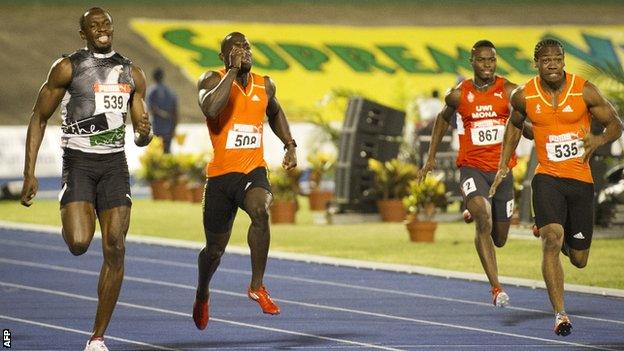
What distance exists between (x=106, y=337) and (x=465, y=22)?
39.6 meters

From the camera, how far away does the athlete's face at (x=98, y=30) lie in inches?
398

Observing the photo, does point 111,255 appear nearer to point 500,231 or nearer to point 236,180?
point 236,180

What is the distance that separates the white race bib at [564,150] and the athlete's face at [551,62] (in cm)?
45

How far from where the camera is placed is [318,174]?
26.3 metres

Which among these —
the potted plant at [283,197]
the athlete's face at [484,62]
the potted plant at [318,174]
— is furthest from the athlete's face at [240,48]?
the potted plant at [318,174]

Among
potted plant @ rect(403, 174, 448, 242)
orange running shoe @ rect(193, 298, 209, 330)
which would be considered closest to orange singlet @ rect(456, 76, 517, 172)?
orange running shoe @ rect(193, 298, 209, 330)

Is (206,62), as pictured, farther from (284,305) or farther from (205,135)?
(284,305)

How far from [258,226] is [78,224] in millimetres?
1683

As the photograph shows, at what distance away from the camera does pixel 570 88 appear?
36.3 ft

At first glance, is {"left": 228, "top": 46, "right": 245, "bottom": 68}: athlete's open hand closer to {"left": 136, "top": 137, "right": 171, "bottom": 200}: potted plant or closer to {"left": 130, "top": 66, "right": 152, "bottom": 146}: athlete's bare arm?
{"left": 130, "top": 66, "right": 152, "bottom": 146}: athlete's bare arm

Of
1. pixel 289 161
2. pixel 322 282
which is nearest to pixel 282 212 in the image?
pixel 322 282

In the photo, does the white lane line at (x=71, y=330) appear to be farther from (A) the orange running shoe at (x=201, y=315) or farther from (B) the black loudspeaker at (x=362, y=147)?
(B) the black loudspeaker at (x=362, y=147)

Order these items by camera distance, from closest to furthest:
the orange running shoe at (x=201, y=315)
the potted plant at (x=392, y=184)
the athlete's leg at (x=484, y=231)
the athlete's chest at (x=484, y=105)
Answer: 1. the orange running shoe at (x=201, y=315)
2. the athlete's leg at (x=484, y=231)
3. the athlete's chest at (x=484, y=105)
4. the potted plant at (x=392, y=184)

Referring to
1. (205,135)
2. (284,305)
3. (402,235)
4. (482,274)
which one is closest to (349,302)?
(284,305)
